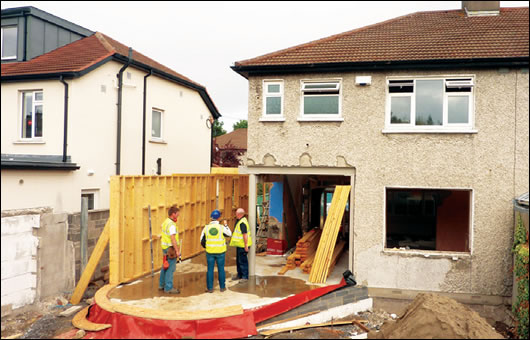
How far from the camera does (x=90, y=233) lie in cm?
1091

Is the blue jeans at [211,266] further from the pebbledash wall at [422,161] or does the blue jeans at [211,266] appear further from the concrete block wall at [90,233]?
the concrete block wall at [90,233]

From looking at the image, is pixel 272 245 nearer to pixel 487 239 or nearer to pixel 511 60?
pixel 487 239

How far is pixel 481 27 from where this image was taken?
36.0 feet

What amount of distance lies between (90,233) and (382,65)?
28.8 ft

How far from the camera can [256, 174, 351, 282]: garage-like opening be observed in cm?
1339

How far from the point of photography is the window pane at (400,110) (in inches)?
393

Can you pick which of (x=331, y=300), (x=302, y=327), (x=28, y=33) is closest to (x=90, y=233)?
(x=302, y=327)

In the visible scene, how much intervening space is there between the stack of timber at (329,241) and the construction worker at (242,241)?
1686mm

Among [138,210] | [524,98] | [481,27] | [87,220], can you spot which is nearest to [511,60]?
[524,98]

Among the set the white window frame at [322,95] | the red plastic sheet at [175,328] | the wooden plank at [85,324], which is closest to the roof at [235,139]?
the white window frame at [322,95]

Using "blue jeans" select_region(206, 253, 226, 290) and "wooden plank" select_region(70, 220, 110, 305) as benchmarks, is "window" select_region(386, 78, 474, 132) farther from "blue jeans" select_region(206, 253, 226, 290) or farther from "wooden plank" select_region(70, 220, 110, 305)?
"wooden plank" select_region(70, 220, 110, 305)

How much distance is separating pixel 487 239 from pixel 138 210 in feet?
27.8

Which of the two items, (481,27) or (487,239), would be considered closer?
(487,239)

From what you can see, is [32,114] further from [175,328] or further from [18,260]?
[175,328]
